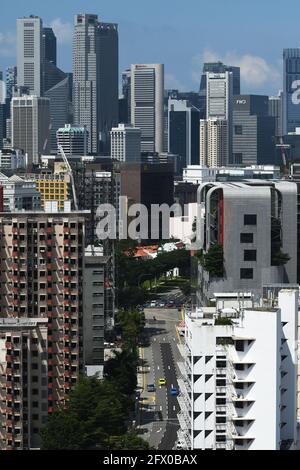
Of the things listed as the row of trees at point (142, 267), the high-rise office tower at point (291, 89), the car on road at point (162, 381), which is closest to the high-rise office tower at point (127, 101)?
the high-rise office tower at point (291, 89)

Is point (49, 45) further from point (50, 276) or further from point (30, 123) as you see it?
point (50, 276)

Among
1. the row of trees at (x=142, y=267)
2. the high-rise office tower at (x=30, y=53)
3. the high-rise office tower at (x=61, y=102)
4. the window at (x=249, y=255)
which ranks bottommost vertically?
the row of trees at (x=142, y=267)

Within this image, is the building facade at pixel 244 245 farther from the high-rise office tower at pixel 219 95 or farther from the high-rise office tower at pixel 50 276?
the high-rise office tower at pixel 219 95

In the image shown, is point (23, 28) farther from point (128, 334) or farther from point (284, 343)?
point (284, 343)

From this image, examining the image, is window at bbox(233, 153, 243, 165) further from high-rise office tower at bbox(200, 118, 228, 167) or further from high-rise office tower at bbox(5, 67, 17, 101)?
high-rise office tower at bbox(5, 67, 17, 101)

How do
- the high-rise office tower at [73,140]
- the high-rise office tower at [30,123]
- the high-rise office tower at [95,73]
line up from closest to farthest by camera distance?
the high-rise office tower at [73,140] < the high-rise office tower at [30,123] < the high-rise office tower at [95,73]

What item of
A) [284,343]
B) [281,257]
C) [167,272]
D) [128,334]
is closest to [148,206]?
[167,272]
